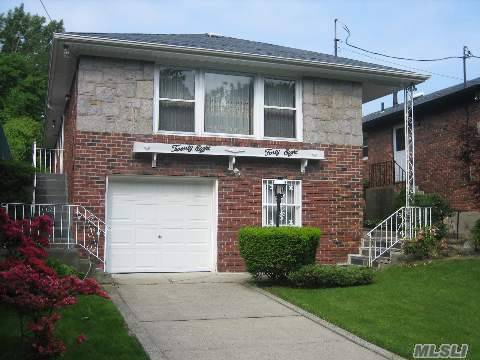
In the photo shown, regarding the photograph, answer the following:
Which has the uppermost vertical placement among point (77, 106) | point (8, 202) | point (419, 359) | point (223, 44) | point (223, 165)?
point (223, 44)

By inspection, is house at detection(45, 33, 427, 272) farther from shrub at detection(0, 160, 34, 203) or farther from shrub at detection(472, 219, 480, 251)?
shrub at detection(472, 219, 480, 251)

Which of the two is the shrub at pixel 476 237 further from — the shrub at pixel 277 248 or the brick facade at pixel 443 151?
the shrub at pixel 277 248

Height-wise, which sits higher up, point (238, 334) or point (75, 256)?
point (75, 256)

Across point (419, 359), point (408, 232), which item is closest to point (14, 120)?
point (408, 232)

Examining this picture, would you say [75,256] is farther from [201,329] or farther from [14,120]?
[14,120]

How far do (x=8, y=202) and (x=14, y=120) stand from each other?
24.0 metres

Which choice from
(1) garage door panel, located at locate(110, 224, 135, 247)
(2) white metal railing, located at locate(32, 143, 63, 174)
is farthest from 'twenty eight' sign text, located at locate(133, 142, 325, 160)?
(2) white metal railing, located at locate(32, 143, 63, 174)

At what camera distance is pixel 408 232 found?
13.0m

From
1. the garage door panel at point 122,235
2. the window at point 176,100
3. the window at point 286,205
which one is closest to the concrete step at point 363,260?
the window at point 286,205

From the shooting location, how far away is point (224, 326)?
25.0 ft

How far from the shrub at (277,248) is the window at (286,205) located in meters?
2.30

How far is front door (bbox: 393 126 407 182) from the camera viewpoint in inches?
760

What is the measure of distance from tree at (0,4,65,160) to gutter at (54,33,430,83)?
816 inches

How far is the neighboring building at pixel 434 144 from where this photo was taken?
656 inches
